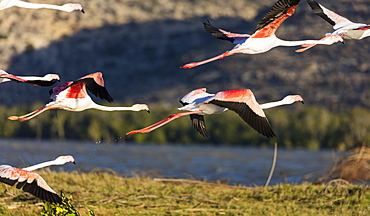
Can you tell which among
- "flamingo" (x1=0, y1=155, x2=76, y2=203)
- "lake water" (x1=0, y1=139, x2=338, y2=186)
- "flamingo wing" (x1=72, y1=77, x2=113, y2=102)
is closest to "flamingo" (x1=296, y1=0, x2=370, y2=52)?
"flamingo wing" (x1=72, y1=77, x2=113, y2=102)

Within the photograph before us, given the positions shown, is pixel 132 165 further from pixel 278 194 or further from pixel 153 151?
pixel 278 194

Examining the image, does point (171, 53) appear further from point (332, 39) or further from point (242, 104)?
point (242, 104)

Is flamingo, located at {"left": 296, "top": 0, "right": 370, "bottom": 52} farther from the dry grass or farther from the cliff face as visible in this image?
the cliff face

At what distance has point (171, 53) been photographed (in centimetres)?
5572

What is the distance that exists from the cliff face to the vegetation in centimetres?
1174

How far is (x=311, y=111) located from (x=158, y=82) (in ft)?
76.5

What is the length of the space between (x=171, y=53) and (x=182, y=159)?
114 ft

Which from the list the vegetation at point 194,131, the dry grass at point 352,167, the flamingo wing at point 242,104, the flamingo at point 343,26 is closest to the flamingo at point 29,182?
the flamingo wing at point 242,104

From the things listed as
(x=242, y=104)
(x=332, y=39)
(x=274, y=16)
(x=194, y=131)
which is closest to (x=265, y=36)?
(x=274, y=16)

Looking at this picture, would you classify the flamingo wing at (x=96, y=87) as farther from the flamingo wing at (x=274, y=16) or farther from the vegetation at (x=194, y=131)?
the vegetation at (x=194, y=131)

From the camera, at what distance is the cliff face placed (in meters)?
44.3

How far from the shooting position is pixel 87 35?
2347 inches

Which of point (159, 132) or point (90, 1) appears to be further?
point (90, 1)

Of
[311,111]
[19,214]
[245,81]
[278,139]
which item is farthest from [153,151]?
[245,81]
